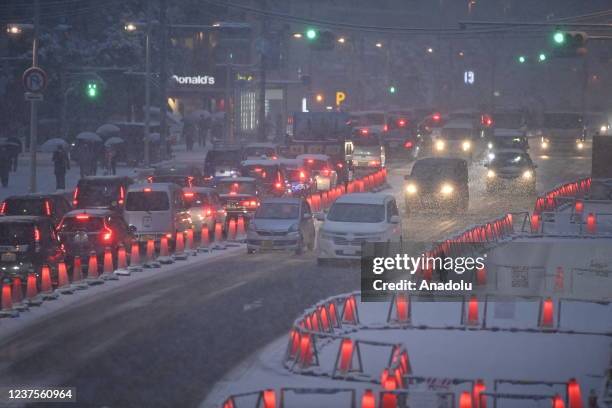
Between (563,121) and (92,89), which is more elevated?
(92,89)

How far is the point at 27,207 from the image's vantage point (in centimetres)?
3095

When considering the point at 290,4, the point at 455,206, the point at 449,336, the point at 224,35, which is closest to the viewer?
the point at 449,336

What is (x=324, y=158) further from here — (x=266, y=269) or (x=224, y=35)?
(x=224, y=35)

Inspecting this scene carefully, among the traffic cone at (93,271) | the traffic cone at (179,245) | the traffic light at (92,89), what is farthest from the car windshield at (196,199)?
the traffic light at (92,89)

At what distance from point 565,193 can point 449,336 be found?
25271 millimetres

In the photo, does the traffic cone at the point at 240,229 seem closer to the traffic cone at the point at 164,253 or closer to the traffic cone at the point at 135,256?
the traffic cone at the point at 164,253

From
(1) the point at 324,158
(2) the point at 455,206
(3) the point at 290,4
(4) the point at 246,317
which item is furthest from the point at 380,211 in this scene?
(3) the point at 290,4

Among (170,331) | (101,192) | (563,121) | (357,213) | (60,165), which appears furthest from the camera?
(563,121)

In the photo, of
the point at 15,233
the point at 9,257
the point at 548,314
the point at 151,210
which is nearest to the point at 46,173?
the point at 151,210

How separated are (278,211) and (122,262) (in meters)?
5.58

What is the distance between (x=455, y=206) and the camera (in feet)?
142

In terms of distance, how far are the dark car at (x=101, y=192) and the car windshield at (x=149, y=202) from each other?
1770 mm

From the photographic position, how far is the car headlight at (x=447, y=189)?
1702 inches

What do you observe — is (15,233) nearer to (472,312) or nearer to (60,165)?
(472,312)
